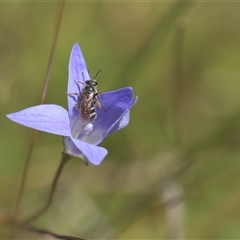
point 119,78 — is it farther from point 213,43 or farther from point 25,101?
point 213,43

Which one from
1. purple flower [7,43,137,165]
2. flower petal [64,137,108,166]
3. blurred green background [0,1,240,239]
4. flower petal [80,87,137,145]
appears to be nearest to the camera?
flower petal [64,137,108,166]

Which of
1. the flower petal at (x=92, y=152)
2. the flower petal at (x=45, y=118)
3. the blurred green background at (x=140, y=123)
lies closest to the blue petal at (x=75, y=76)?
the flower petal at (x=45, y=118)

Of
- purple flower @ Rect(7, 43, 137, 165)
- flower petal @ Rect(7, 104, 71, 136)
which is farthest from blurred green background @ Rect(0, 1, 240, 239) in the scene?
flower petal @ Rect(7, 104, 71, 136)

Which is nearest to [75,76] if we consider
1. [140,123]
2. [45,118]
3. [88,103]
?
[88,103]

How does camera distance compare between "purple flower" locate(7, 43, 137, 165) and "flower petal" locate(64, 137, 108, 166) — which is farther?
"purple flower" locate(7, 43, 137, 165)

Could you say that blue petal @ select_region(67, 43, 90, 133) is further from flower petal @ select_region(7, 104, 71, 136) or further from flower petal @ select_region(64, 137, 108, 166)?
flower petal @ select_region(64, 137, 108, 166)

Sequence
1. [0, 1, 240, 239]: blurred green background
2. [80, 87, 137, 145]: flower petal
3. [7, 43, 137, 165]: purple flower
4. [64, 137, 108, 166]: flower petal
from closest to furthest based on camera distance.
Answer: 1. [64, 137, 108, 166]: flower petal
2. [7, 43, 137, 165]: purple flower
3. [80, 87, 137, 145]: flower petal
4. [0, 1, 240, 239]: blurred green background
